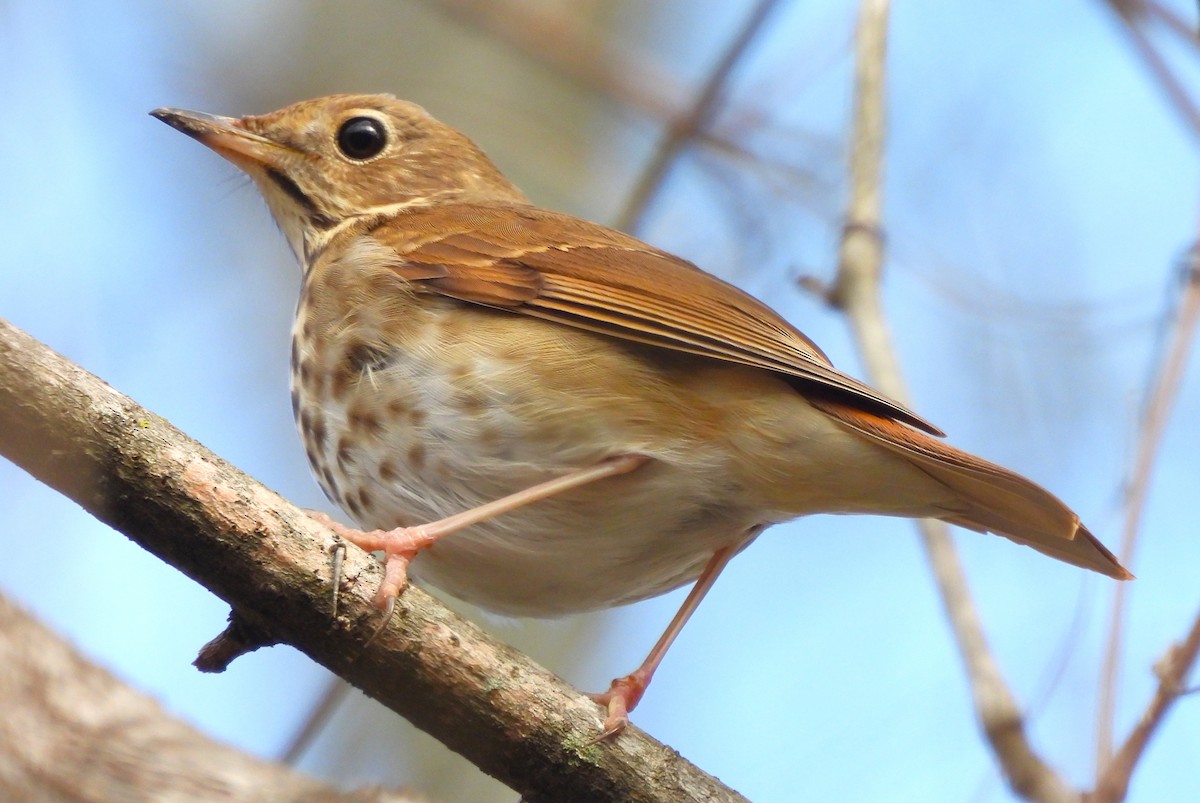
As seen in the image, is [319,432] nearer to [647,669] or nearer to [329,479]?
[329,479]

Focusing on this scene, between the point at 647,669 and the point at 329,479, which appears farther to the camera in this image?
the point at 329,479

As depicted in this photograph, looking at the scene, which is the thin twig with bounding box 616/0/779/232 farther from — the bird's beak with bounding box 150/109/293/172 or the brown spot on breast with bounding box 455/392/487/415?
the brown spot on breast with bounding box 455/392/487/415

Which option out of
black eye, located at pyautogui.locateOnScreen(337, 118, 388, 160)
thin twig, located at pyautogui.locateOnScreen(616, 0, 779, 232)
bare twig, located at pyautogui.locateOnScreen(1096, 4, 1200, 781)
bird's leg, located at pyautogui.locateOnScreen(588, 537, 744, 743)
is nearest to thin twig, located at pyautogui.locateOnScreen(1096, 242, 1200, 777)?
bare twig, located at pyautogui.locateOnScreen(1096, 4, 1200, 781)

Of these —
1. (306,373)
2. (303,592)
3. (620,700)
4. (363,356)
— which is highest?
(363,356)

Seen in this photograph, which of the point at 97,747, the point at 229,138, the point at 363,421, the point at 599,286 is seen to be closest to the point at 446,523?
the point at 363,421

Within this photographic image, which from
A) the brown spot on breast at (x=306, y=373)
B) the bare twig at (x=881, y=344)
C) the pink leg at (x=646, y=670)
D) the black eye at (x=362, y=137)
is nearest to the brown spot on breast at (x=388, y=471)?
the brown spot on breast at (x=306, y=373)

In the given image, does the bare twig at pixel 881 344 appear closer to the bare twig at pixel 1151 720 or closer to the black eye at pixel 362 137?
the bare twig at pixel 1151 720

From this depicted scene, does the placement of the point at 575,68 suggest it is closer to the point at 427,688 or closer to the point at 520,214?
the point at 520,214
